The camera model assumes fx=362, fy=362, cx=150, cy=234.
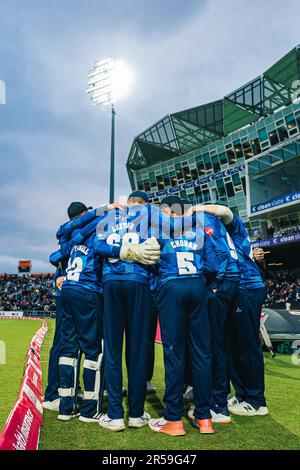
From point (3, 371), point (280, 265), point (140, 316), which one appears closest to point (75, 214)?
point (140, 316)

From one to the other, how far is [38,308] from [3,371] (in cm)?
3925

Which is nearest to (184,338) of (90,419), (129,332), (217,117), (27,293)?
(129,332)

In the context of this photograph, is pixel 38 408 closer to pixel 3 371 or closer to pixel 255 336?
pixel 255 336

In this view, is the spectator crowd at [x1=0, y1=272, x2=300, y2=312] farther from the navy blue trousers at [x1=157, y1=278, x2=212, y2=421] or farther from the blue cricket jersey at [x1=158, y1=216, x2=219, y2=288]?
the navy blue trousers at [x1=157, y1=278, x2=212, y2=421]

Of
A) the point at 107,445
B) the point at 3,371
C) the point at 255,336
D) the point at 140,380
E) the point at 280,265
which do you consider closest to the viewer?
the point at 107,445

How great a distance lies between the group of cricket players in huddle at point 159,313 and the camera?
3586 millimetres

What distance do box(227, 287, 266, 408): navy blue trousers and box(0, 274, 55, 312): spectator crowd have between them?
40183mm

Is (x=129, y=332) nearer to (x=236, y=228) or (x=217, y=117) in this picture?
(x=236, y=228)

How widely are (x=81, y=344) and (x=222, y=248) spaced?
6.30 feet

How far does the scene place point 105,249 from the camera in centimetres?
382

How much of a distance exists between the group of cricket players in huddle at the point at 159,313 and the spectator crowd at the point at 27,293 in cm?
4015

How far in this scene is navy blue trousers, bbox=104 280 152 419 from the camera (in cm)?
364

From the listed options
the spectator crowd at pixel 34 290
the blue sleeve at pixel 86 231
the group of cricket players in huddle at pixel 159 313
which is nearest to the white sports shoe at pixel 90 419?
the group of cricket players in huddle at pixel 159 313

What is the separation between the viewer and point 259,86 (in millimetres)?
45875
